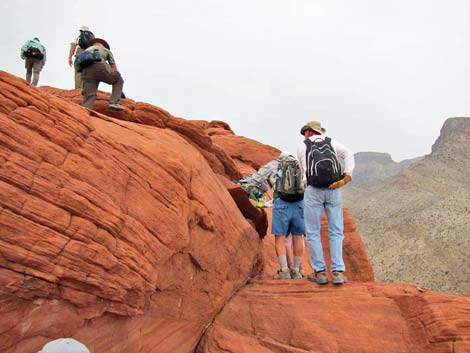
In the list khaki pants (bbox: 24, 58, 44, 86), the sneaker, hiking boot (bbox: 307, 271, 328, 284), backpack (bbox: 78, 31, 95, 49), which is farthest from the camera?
khaki pants (bbox: 24, 58, 44, 86)

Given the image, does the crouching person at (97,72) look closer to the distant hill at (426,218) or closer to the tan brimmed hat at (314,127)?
the tan brimmed hat at (314,127)

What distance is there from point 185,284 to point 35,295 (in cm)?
259

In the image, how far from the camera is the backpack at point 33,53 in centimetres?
1308

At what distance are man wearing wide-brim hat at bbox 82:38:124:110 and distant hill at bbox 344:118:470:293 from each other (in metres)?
41.4

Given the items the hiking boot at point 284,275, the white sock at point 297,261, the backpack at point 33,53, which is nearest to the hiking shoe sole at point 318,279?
the hiking boot at point 284,275

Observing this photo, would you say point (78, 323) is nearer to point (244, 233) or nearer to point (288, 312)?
point (288, 312)

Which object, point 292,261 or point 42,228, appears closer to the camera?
point 42,228

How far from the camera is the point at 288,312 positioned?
7.49 meters

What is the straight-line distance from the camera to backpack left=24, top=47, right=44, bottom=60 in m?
13.1

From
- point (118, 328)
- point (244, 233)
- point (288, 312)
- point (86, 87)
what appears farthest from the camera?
point (86, 87)

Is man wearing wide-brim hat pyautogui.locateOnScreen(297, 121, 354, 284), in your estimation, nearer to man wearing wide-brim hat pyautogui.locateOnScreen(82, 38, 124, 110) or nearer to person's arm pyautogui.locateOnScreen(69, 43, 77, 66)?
man wearing wide-brim hat pyautogui.locateOnScreen(82, 38, 124, 110)

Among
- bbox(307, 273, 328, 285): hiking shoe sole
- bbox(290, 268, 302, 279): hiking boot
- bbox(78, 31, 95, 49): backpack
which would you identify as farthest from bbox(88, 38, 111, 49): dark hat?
bbox(307, 273, 328, 285): hiking shoe sole

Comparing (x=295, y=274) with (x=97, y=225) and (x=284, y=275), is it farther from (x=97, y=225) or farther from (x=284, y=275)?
(x=97, y=225)

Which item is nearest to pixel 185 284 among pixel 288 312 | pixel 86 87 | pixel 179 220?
pixel 179 220
